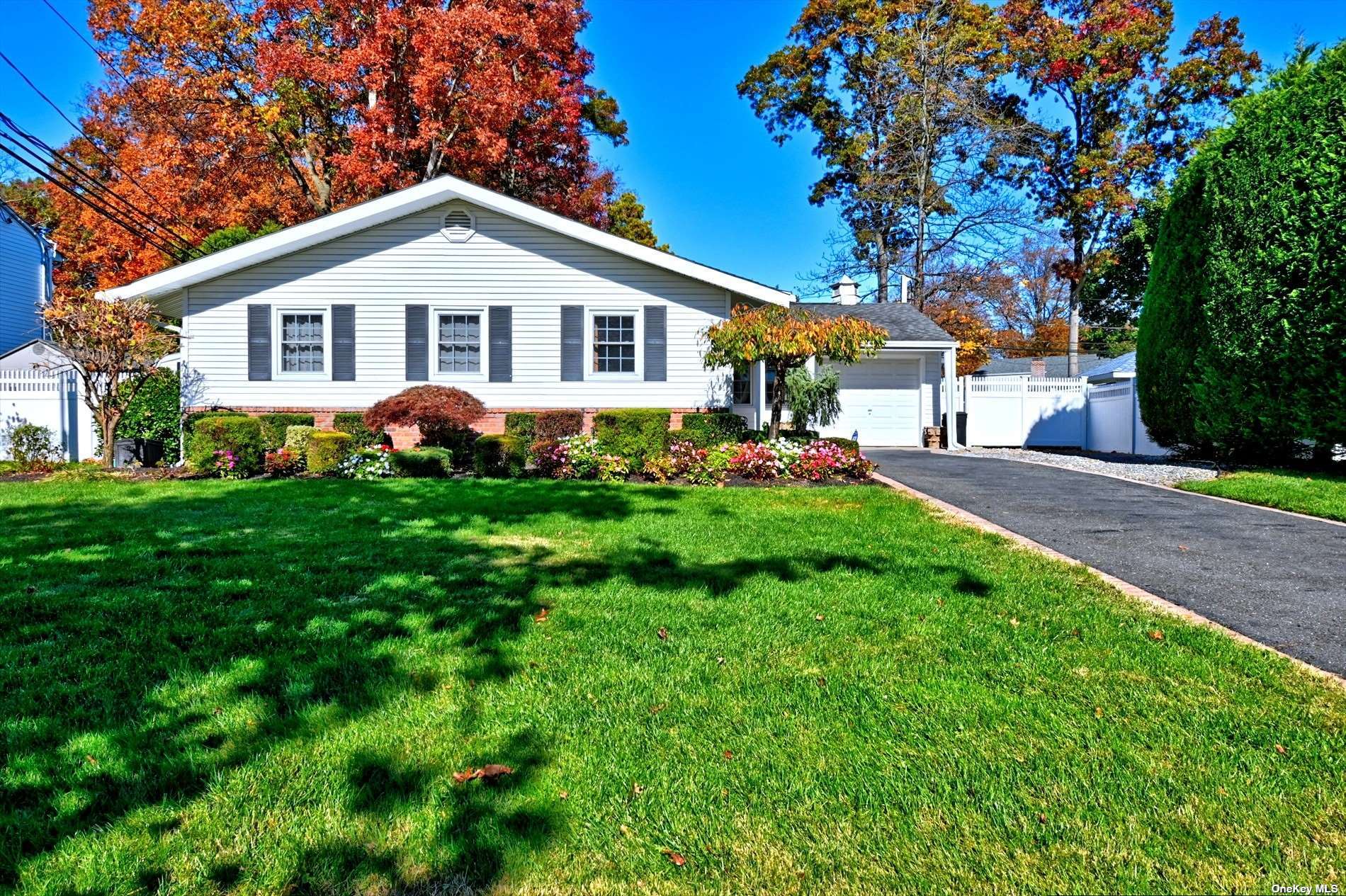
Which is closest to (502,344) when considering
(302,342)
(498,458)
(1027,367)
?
(498,458)

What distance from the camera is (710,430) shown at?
10977mm

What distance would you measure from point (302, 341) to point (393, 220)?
2749 millimetres

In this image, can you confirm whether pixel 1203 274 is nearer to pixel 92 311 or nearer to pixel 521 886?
pixel 521 886

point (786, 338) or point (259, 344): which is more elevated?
point (259, 344)

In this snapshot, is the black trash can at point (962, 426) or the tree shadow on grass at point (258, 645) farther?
the black trash can at point (962, 426)

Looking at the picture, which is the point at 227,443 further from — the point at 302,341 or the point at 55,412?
the point at 55,412

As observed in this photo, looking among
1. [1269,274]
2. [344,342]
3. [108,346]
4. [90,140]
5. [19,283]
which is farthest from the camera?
[19,283]

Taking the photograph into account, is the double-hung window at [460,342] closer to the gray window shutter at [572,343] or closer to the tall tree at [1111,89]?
the gray window shutter at [572,343]

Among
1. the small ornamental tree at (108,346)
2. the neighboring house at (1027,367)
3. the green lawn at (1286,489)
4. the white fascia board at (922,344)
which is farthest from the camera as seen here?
the neighboring house at (1027,367)

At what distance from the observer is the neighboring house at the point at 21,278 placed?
22859 mm

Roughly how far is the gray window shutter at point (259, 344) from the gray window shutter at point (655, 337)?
6750 mm

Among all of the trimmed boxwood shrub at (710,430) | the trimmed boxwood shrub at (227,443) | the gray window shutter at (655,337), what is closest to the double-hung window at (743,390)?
the gray window shutter at (655,337)

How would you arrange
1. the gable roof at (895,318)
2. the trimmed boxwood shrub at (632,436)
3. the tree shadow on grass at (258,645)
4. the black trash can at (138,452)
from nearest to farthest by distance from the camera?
the tree shadow on grass at (258,645) < the trimmed boxwood shrub at (632,436) < the black trash can at (138,452) < the gable roof at (895,318)

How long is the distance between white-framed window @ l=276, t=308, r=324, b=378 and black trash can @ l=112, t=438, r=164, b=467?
230cm
